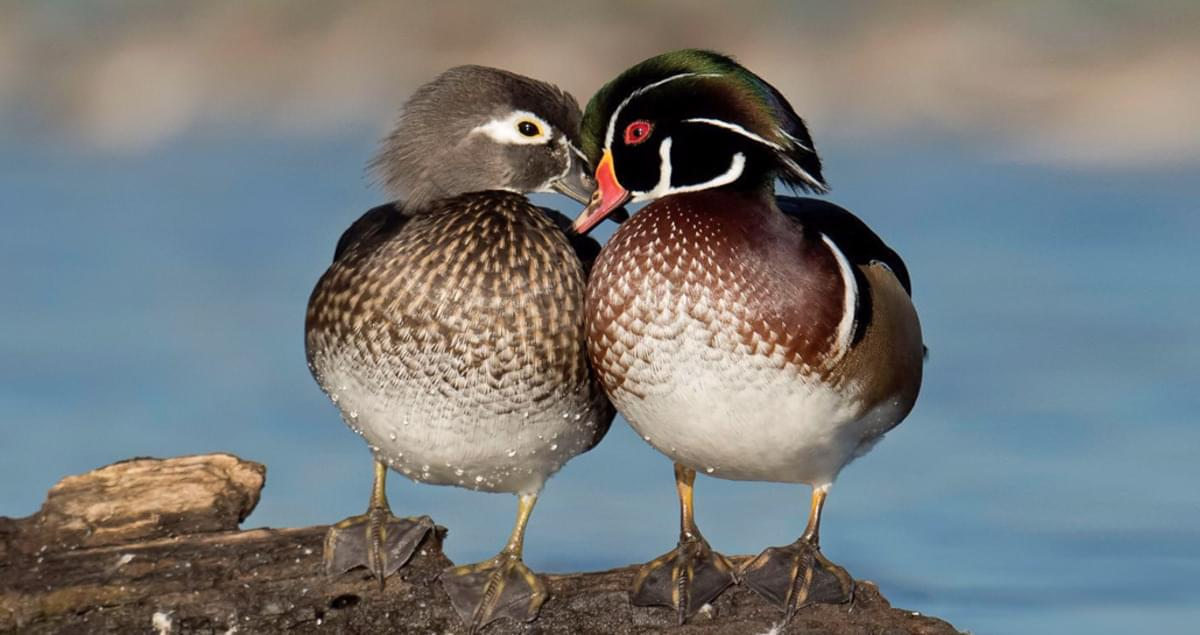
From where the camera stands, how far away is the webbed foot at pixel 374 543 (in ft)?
15.9

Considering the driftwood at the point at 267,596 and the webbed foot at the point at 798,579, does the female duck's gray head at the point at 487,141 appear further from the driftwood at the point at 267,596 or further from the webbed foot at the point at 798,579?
the webbed foot at the point at 798,579

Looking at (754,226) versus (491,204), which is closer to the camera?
(754,226)

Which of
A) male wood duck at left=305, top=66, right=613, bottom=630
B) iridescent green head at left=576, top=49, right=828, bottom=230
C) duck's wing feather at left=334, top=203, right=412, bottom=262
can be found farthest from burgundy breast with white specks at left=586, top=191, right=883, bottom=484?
duck's wing feather at left=334, top=203, right=412, bottom=262

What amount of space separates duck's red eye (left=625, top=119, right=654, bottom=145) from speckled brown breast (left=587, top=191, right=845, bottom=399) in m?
0.20

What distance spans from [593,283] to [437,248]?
17.3 inches

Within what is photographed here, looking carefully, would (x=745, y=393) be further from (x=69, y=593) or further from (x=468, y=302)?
(x=69, y=593)

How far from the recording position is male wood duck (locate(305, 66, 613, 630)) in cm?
453

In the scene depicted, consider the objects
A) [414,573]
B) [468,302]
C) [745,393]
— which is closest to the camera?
[745,393]

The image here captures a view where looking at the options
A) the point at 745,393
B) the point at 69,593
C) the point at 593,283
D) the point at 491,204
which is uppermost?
the point at 491,204

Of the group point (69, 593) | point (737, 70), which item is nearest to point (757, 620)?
point (737, 70)

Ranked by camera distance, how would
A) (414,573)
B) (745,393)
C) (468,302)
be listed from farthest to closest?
(414,573) → (468,302) → (745,393)

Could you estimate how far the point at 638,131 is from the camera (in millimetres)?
4570

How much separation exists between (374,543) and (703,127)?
143cm

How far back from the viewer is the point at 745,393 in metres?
4.28
